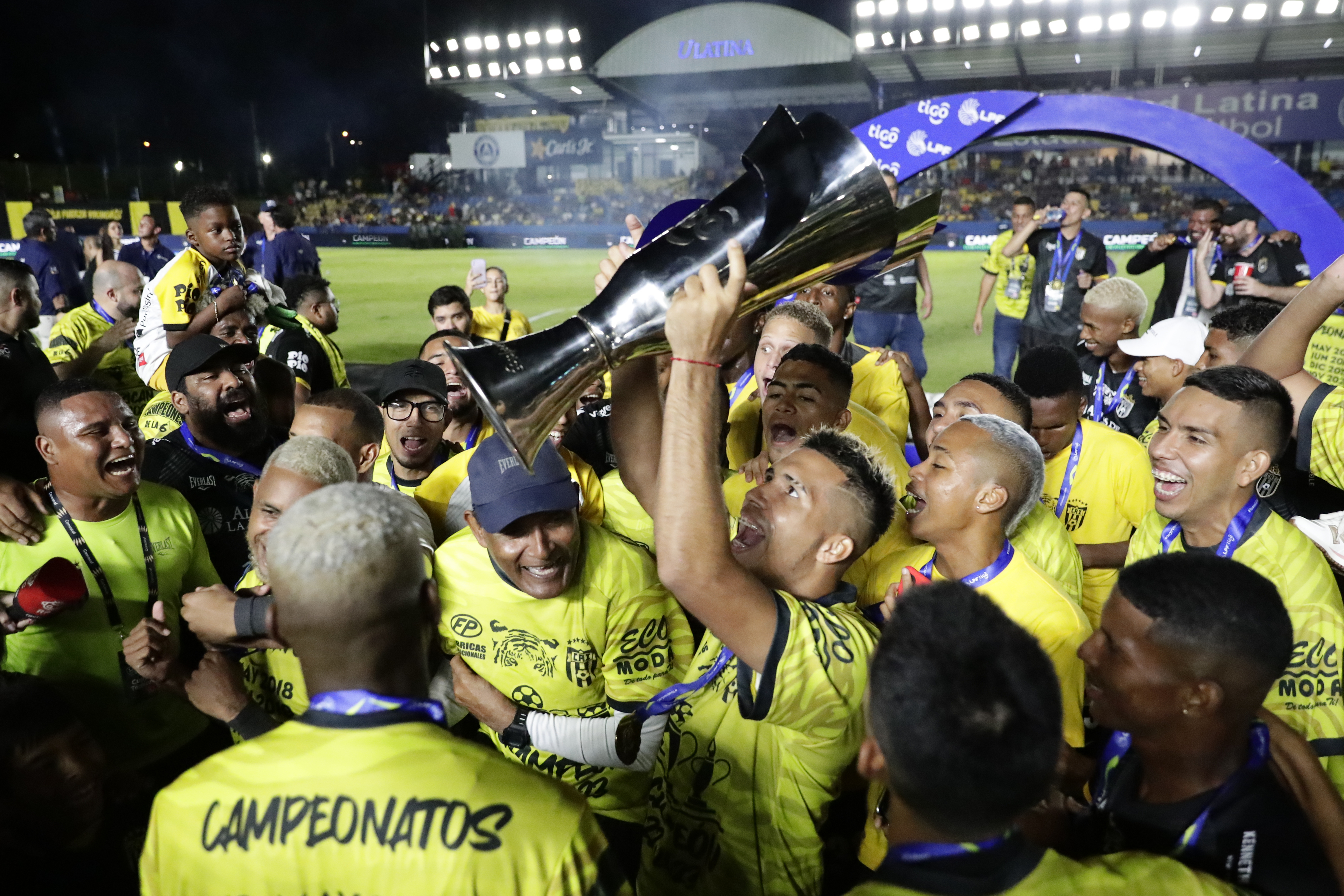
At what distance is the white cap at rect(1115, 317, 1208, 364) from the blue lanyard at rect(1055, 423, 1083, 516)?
101cm

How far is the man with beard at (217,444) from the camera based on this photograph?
12.4 ft

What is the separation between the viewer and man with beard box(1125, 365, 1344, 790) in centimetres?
256

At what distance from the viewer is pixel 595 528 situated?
9.41 ft

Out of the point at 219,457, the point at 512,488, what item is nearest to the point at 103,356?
the point at 219,457

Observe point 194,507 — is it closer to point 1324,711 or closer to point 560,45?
point 1324,711

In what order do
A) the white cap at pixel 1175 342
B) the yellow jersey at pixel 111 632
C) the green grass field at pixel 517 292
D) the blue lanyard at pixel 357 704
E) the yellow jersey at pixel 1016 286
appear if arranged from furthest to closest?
1. the green grass field at pixel 517 292
2. the yellow jersey at pixel 1016 286
3. the white cap at pixel 1175 342
4. the yellow jersey at pixel 111 632
5. the blue lanyard at pixel 357 704

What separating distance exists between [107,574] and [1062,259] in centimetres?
921

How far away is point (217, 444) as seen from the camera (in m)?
4.12

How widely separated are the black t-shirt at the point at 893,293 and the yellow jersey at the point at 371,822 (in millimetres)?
8735

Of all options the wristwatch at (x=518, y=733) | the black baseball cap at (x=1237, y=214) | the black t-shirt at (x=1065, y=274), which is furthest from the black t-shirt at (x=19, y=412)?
the black baseball cap at (x=1237, y=214)

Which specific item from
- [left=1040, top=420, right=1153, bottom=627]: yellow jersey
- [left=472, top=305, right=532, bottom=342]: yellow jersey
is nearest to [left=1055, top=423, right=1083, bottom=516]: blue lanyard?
[left=1040, top=420, right=1153, bottom=627]: yellow jersey

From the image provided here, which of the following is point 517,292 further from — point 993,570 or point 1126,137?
point 993,570

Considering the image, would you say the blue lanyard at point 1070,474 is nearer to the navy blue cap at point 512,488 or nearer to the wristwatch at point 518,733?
the navy blue cap at point 512,488

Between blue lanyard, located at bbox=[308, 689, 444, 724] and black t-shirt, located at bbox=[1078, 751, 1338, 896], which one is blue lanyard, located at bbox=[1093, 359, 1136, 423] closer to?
black t-shirt, located at bbox=[1078, 751, 1338, 896]
